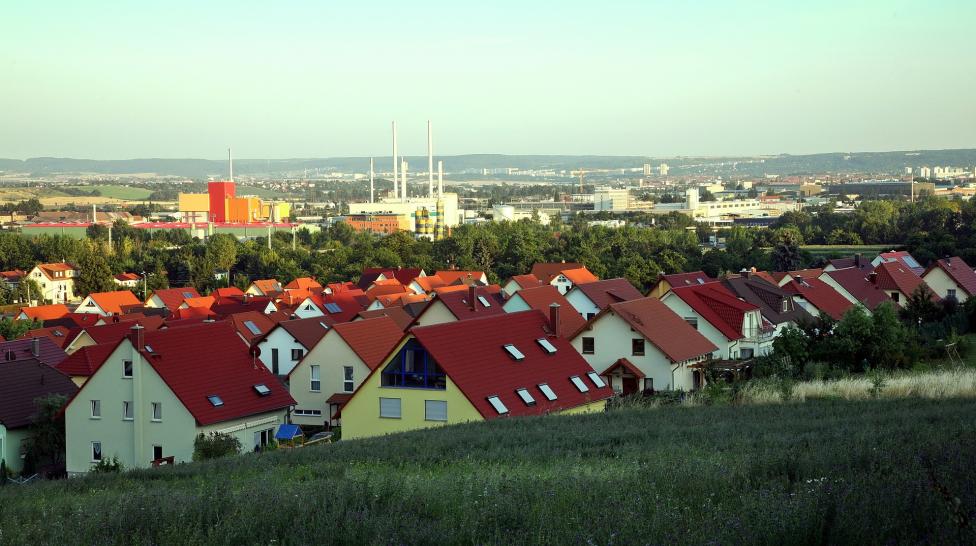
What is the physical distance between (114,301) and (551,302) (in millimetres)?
38605

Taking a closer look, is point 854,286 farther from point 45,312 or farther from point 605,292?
point 45,312

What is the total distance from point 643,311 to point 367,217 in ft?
542

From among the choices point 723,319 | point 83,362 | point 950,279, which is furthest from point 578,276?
point 83,362

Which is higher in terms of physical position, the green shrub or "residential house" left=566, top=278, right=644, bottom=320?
"residential house" left=566, top=278, right=644, bottom=320

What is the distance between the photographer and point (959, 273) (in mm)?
52281

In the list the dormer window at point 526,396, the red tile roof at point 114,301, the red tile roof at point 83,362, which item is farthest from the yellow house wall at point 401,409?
the red tile roof at point 114,301

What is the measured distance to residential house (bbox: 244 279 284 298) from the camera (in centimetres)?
7225

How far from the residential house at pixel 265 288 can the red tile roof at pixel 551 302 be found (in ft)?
110

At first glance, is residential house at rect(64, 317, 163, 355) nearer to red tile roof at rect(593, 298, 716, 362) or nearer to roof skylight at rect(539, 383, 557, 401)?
red tile roof at rect(593, 298, 716, 362)

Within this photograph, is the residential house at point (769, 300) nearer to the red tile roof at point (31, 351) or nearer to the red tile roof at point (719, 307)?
the red tile roof at point (719, 307)

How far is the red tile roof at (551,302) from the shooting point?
36084 mm

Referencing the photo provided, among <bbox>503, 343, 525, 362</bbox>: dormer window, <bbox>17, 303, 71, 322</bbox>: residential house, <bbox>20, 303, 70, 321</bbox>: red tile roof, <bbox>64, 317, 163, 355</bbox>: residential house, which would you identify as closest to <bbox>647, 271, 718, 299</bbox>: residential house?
<bbox>503, 343, 525, 362</bbox>: dormer window

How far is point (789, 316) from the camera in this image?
4166cm

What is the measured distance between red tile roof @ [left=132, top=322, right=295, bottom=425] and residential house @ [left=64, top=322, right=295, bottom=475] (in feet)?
0.08
